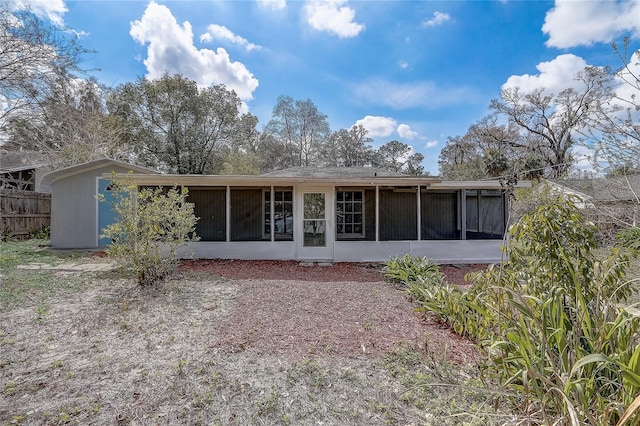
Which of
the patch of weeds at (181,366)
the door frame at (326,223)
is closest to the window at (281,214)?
the door frame at (326,223)

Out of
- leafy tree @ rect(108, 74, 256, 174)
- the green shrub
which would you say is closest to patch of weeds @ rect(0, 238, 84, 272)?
the green shrub

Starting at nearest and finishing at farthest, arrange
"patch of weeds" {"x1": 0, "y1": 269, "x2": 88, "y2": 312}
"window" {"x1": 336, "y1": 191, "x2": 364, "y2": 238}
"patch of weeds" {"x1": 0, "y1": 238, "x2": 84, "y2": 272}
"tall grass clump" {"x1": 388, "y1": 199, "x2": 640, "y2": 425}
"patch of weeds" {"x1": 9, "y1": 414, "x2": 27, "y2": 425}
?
"tall grass clump" {"x1": 388, "y1": 199, "x2": 640, "y2": 425} < "patch of weeds" {"x1": 9, "y1": 414, "x2": 27, "y2": 425} < "patch of weeds" {"x1": 0, "y1": 269, "x2": 88, "y2": 312} < "patch of weeds" {"x1": 0, "y1": 238, "x2": 84, "y2": 272} < "window" {"x1": 336, "y1": 191, "x2": 364, "y2": 238}

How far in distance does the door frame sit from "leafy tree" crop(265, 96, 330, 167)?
17.9m

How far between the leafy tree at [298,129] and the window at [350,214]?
57.4 feet

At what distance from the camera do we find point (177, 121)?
2100cm

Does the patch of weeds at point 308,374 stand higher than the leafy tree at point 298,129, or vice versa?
the leafy tree at point 298,129

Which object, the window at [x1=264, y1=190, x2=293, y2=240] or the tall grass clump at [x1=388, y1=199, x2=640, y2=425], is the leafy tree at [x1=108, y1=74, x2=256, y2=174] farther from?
the tall grass clump at [x1=388, y1=199, x2=640, y2=425]

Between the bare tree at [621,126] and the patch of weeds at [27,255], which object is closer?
the bare tree at [621,126]

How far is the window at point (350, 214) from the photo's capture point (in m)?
8.90

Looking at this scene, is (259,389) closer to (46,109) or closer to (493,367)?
(493,367)

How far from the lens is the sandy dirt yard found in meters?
2.17

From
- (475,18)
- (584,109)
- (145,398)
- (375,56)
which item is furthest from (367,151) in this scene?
(145,398)

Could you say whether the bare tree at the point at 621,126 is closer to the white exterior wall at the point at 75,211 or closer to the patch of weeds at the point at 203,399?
the patch of weeds at the point at 203,399

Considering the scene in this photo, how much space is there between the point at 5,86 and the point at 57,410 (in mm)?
8932
